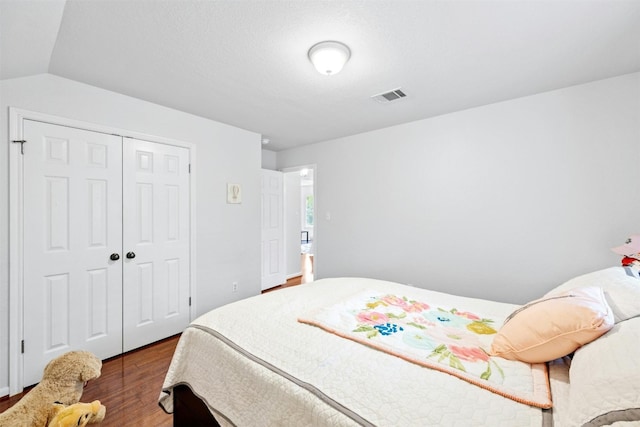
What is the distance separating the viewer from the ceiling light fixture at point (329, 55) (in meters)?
1.70

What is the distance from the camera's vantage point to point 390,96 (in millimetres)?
2518

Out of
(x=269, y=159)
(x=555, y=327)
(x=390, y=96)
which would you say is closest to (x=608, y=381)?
(x=555, y=327)

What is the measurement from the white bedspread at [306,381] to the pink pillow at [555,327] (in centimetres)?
29

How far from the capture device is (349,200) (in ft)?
12.6

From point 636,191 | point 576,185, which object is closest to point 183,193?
point 576,185

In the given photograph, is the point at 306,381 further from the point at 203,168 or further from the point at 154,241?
the point at 203,168

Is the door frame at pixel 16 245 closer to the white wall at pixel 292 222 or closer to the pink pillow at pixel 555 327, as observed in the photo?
the pink pillow at pixel 555 327

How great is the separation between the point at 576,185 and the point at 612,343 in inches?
83.1

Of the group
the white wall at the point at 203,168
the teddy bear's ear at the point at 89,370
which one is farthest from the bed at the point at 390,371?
the white wall at the point at 203,168

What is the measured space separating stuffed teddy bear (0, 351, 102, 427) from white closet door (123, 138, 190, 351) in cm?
107

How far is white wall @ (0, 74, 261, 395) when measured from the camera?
1.92 m

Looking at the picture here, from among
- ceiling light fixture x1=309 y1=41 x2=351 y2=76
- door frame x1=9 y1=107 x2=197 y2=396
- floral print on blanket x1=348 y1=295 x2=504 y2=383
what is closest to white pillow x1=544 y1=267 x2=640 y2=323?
floral print on blanket x1=348 y1=295 x2=504 y2=383

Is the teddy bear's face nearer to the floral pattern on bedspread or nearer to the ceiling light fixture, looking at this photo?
the floral pattern on bedspread

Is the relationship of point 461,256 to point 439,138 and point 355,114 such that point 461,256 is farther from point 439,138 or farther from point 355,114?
point 355,114
